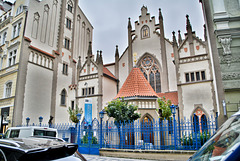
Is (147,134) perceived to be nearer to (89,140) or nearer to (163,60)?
(89,140)

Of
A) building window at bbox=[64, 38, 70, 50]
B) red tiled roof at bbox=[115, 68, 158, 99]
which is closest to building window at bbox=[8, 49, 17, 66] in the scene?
building window at bbox=[64, 38, 70, 50]

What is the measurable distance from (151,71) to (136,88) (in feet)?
26.4

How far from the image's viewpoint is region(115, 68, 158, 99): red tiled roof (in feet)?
56.8

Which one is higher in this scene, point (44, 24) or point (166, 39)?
point (44, 24)

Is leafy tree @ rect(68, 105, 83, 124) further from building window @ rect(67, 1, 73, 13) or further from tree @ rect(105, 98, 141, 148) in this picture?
building window @ rect(67, 1, 73, 13)

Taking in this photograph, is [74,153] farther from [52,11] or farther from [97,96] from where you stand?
[52,11]

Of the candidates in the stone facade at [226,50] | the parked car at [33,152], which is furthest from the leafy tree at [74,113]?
the parked car at [33,152]

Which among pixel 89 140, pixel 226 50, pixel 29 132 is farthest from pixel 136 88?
pixel 29 132

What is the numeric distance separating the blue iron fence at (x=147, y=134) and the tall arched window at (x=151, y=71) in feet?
39.1

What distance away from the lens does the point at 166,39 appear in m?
24.6

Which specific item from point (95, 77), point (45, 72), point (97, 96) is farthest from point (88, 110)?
point (45, 72)

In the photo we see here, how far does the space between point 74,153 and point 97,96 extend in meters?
19.8

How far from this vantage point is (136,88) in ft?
58.2

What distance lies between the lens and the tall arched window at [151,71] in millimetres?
→ 24336
